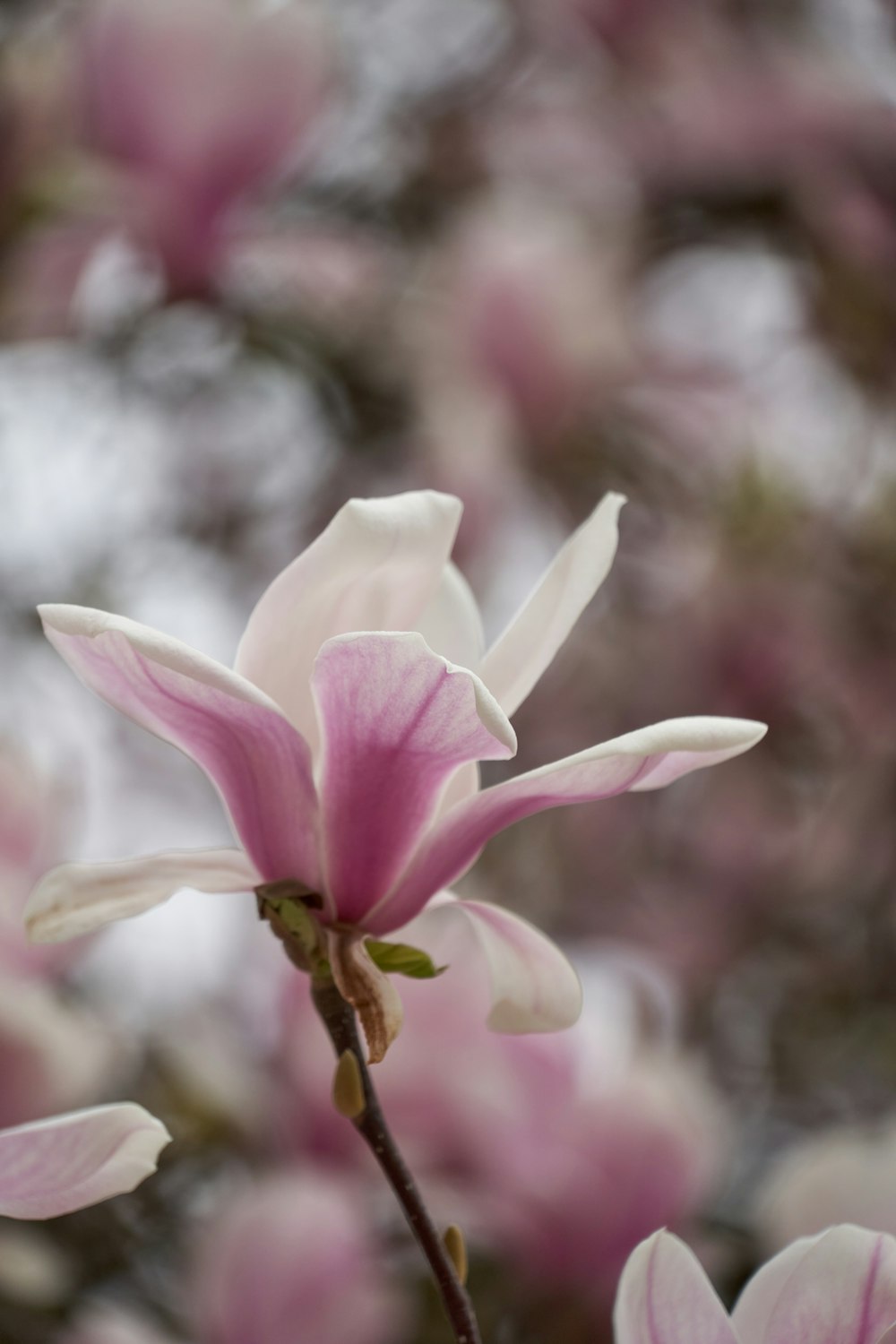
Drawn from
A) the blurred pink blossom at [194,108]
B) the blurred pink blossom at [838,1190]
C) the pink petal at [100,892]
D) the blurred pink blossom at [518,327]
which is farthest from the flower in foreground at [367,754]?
the blurred pink blossom at [518,327]

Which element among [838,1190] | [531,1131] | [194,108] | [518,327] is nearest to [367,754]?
[838,1190]

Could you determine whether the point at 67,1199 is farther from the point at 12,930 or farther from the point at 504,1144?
the point at 504,1144

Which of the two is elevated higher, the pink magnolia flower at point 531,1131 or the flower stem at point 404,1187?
the flower stem at point 404,1187

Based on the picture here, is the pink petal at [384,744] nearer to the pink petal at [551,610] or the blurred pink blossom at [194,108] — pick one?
the pink petal at [551,610]

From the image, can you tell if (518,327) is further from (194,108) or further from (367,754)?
(367,754)

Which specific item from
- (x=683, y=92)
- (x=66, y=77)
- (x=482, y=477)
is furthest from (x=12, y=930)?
(x=683, y=92)

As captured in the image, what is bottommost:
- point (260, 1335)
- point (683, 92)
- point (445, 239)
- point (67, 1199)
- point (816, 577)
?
point (260, 1335)
